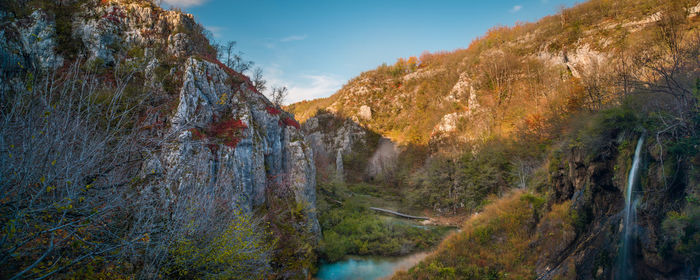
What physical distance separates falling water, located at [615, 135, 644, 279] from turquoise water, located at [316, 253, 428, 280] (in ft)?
34.8

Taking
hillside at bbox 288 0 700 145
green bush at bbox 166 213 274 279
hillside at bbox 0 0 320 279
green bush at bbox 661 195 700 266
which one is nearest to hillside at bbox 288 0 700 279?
green bush at bbox 661 195 700 266

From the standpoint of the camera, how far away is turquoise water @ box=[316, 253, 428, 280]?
16.5 metres

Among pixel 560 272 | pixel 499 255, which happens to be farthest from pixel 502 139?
pixel 560 272

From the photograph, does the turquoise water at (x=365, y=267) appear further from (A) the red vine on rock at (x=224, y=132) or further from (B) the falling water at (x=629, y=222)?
(B) the falling water at (x=629, y=222)

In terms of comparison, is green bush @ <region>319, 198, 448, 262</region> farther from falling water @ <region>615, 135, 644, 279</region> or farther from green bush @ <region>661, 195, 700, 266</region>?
green bush @ <region>661, 195, 700, 266</region>

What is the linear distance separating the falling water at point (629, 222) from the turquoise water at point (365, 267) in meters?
10.6

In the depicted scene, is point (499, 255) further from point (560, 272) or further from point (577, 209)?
point (577, 209)

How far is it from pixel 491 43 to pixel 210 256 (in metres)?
54.7

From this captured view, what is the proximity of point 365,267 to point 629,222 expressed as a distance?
13970 millimetres

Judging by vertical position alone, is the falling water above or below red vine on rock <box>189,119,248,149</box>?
below

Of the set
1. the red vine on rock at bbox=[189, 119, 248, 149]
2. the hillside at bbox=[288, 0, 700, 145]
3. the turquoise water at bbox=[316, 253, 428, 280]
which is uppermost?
the hillside at bbox=[288, 0, 700, 145]

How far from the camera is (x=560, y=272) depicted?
9.96 metres

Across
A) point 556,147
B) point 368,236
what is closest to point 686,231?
point 556,147

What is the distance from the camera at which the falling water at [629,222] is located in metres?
7.20
